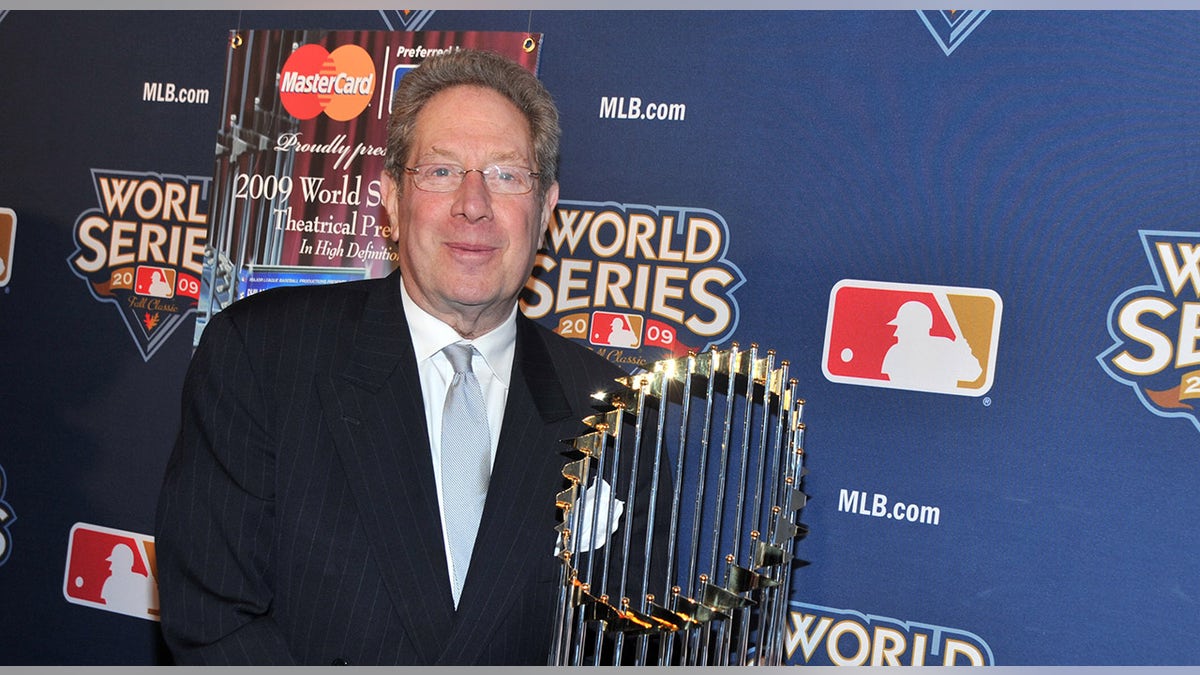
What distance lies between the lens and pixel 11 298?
244cm

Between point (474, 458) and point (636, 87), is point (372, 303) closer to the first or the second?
point (474, 458)

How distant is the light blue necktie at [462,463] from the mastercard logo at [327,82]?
784mm

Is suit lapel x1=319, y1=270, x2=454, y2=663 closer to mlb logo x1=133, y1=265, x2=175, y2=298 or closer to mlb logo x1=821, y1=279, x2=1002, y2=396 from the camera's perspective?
mlb logo x1=821, y1=279, x2=1002, y2=396

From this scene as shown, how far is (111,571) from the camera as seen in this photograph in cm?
232

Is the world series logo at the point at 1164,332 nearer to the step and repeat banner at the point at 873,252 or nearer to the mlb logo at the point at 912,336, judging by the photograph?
the step and repeat banner at the point at 873,252

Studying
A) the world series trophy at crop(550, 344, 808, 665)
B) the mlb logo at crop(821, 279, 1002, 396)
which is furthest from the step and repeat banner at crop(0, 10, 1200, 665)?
the world series trophy at crop(550, 344, 808, 665)

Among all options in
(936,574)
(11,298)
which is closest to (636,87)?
(936,574)

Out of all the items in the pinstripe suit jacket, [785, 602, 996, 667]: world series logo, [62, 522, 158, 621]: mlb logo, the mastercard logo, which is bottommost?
[62, 522, 158, 621]: mlb logo

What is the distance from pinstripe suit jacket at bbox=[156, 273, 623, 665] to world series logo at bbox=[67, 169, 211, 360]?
0.87m

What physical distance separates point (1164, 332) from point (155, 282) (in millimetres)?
1798

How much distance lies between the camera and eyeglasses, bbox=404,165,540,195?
1.47m

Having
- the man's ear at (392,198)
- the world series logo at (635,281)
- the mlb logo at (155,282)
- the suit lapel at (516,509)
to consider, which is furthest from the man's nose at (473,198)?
the mlb logo at (155,282)

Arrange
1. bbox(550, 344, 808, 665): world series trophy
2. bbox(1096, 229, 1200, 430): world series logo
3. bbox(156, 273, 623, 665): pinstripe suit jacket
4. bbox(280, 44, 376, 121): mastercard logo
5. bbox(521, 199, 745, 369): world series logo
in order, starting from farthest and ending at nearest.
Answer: bbox(280, 44, 376, 121): mastercard logo < bbox(521, 199, 745, 369): world series logo < bbox(1096, 229, 1200, 430): world series logo < bbox(156, 273, 623, 665): pinstripe suit jacket < bbox(550, 344, 808, 665): world series trophy

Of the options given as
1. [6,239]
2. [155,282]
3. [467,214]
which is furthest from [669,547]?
[6,239]
